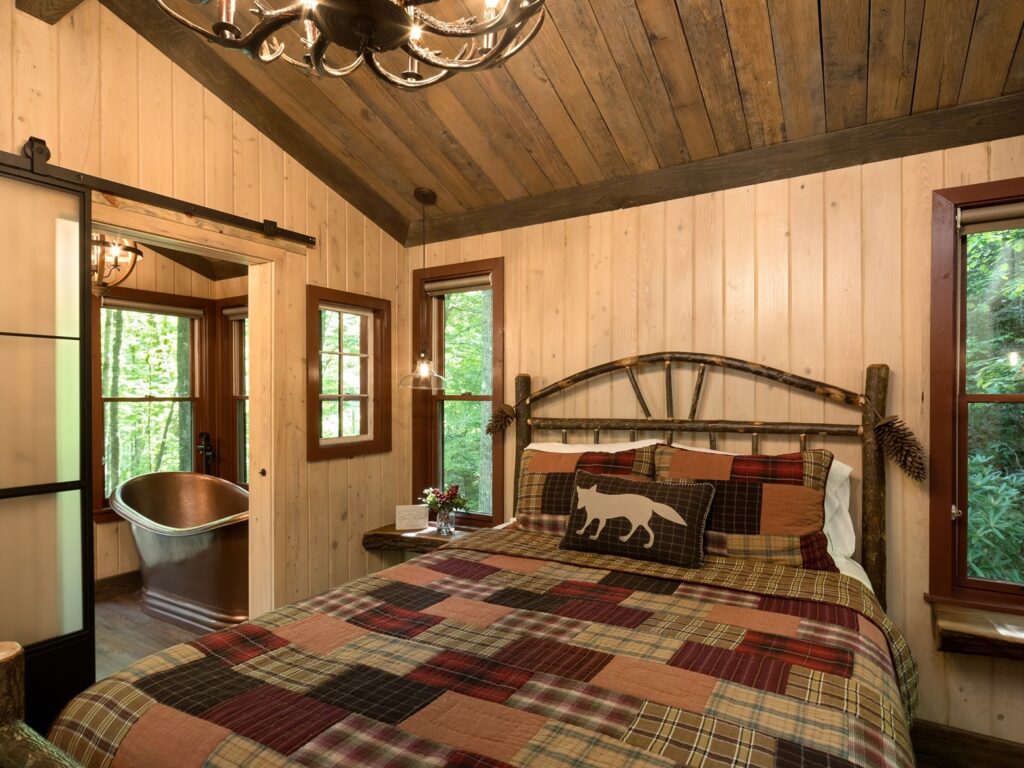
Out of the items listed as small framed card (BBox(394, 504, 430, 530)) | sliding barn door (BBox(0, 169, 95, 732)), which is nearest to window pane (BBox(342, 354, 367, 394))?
small framed card (BBox(394, 504, 430, 530))

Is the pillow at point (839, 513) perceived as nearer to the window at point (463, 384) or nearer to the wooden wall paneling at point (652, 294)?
the wooden wall paneling at point (652, 294)

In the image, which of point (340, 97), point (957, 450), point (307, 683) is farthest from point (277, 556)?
point (957, 450)

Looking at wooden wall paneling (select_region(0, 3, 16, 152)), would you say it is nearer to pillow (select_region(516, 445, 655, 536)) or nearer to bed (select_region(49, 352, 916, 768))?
bed (select_region(49, 352, 916, 768))

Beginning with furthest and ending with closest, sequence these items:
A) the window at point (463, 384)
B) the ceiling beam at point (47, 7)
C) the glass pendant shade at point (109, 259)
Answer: the window at point (463, 384) < the glass pendant shade at point (109, 259) < the ceiling beam at point (47, 7)

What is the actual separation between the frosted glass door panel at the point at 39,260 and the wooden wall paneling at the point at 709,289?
2509 mm

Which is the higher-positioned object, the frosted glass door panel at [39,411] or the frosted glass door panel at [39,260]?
the frosted glass door panel at [39,260]

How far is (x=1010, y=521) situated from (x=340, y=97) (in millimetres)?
3277

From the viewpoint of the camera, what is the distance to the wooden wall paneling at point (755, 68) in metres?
1.99

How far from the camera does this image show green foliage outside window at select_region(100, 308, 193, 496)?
13.9ft

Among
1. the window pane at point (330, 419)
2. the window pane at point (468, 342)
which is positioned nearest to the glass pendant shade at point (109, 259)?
the window pane at point (330, 419)

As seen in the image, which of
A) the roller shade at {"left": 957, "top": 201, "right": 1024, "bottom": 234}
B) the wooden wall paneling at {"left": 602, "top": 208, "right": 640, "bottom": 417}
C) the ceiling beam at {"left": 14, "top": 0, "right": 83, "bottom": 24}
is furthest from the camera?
the wooden wall paneling at {"left": 602, "top": 208, "right": 640, "bottom": 417}

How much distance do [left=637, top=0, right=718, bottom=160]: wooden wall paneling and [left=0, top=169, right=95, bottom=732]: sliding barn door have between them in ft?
7.03

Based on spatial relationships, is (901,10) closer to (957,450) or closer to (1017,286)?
(1017,286)

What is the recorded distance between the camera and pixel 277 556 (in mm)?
2885
